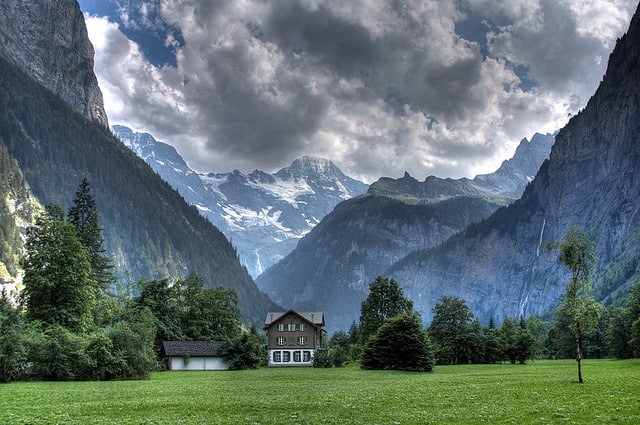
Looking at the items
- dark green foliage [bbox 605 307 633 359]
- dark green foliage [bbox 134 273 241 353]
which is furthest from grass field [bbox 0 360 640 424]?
dark green foliage [bbox 605 307 633 359]

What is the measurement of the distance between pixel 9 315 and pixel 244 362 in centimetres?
4325

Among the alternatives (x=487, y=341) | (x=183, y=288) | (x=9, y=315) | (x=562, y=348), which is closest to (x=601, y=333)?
(x=562, y=348)

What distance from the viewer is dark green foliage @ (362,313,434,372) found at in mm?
72938

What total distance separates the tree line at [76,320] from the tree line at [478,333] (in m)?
24.4

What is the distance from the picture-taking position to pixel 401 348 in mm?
74375

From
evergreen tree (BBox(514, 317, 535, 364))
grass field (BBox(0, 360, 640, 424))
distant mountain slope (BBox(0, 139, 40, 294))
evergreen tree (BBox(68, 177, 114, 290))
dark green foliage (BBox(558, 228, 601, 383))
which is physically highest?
distant mountain slope (BBox(0, 139, 40, 294))

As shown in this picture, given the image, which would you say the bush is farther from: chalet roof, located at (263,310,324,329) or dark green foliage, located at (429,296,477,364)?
dark green foliage, located at (429,296,477,364)

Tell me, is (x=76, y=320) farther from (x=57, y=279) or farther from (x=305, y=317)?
(x=305, y=317)

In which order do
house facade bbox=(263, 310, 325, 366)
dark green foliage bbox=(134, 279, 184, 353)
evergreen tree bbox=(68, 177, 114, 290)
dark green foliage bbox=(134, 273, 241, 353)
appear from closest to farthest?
1. evergreen tree bbox=(68, 177, 114, 290)
2. dark green foliage bbox=(134, 279, 184, 353)
3. dark green foliage bbox=(134, 273, 241, 353)
4. house facade bbox=(263, 310, 325, 366)

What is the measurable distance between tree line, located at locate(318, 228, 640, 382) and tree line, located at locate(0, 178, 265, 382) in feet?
80.0

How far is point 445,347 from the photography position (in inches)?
3984

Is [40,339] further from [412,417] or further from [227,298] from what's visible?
[227,298]

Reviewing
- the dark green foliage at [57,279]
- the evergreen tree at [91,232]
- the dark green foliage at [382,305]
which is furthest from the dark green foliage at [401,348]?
the evergreen tree at [91,232]

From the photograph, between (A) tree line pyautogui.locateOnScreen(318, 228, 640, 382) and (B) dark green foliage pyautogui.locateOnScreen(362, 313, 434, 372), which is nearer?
(A) tree line pyautogui.locateOnScreen(318, 228, 640, 382)
